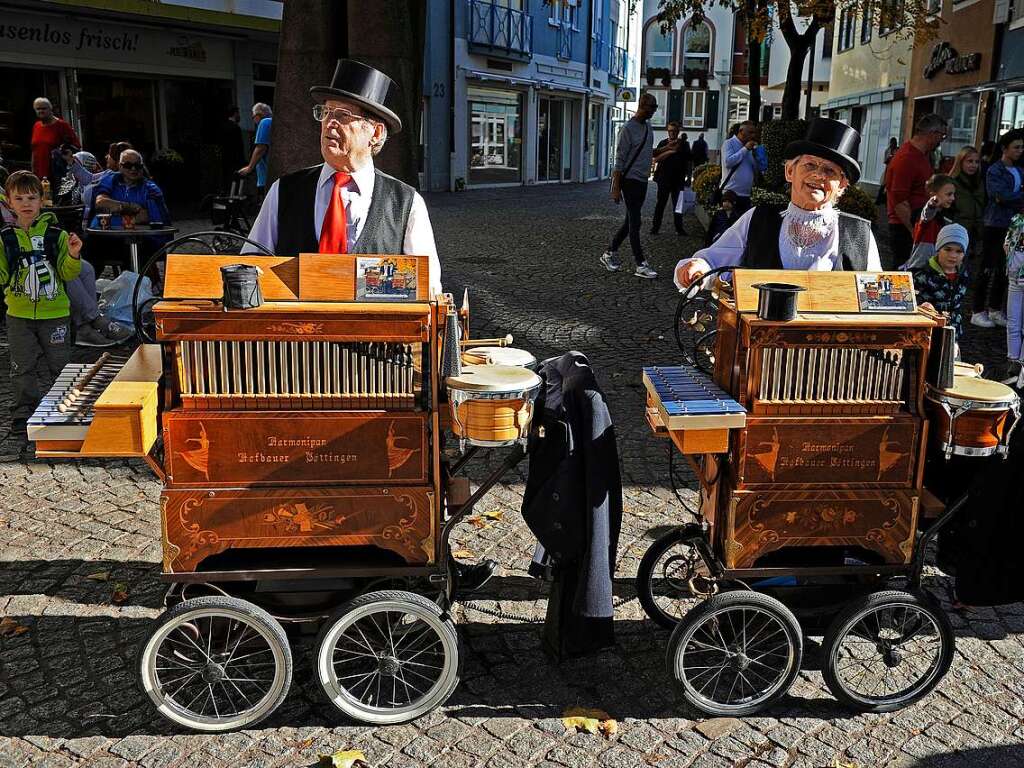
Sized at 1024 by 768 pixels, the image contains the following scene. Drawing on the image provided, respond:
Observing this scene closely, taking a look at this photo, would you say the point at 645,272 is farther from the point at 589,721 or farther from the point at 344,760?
the point at 344,760

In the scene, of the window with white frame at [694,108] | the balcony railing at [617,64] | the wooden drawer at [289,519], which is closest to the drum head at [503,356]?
the wooden drawer at [289,519]

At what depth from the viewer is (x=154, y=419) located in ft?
9.42

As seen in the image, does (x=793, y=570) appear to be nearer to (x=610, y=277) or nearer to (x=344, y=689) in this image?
(x=344, y=689)

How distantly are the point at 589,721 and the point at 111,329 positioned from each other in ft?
20.4

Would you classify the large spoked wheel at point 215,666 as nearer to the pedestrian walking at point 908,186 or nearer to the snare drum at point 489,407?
the snare drum at point 489,407

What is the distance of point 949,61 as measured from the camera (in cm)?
2030

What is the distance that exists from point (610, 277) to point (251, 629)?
8.98 meters

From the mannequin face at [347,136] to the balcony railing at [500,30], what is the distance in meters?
24.4

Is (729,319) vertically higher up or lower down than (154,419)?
higher up

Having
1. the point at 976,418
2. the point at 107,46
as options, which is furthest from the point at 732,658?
the point at 107,46

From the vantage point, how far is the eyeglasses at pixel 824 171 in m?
3.53

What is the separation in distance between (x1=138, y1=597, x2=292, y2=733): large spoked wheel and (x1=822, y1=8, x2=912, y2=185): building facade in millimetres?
25088

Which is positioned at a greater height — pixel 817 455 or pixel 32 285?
pixel 32 285

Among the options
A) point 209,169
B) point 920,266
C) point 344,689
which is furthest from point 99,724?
point 209,169
